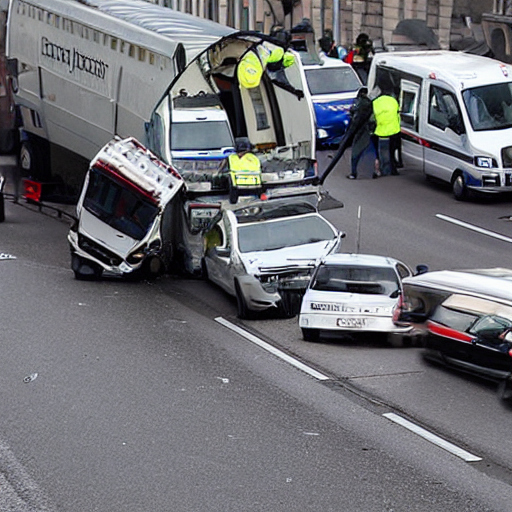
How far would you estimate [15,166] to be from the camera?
109ft

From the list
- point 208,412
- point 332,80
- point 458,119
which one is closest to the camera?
point 208,412

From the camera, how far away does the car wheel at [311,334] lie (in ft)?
60.7

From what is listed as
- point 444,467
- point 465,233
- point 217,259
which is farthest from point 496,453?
point 465,233

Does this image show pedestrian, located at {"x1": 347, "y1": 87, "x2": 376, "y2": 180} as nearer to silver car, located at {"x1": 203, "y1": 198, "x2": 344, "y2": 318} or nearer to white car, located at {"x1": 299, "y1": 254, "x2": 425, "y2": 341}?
silver car, located at {"x1": 203, "y1": 198, "x2": 344, "y2": 318}

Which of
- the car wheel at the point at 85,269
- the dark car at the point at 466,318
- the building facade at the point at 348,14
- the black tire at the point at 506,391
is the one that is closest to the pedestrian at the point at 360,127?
the car wheel at the point at 85,269

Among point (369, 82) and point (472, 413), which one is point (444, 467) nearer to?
point (472, 413)

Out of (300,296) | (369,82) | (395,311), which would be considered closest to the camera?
(395,311)

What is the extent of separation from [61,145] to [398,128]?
22.7 ft

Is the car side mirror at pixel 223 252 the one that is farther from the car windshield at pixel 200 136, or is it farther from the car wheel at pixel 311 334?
the car windshield at pixel 200 136

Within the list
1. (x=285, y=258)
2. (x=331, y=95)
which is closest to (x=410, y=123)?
(x=331, y=95)

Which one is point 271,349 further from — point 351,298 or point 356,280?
point 356,280

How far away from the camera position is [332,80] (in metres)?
A: 33.1

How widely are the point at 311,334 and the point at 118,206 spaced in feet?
15.7

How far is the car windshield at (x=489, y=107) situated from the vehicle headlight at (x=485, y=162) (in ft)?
2.23
